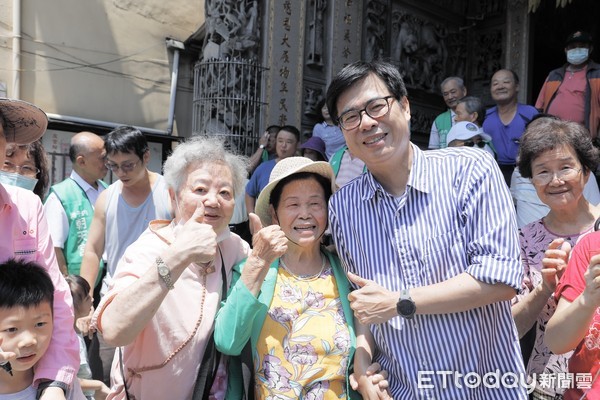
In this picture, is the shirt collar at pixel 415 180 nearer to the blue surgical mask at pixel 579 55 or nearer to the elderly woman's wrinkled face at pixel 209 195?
the elderly woman's wrinkled face at pixel 209 195

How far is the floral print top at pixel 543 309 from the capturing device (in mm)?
2252

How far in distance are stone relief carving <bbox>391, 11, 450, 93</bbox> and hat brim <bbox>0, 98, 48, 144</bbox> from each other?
795 cm

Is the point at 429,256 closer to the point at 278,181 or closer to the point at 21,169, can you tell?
the point at 278,181

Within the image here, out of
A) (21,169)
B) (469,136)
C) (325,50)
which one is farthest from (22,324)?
(325,50)

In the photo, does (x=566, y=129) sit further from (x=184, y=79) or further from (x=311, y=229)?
(x=184, y=79)

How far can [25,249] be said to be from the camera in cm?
205

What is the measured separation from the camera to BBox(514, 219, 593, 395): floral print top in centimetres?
225

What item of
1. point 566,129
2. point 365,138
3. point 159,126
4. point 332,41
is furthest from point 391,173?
point 159,126

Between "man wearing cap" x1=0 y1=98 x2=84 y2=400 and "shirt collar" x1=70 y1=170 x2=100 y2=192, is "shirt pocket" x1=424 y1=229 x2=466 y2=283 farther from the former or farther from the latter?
"shirt collar" x1=70 y1=170 x2=100 y2=192

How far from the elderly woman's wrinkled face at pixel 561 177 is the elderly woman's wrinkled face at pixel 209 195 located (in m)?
1.38

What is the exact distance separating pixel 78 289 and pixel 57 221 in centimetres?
85

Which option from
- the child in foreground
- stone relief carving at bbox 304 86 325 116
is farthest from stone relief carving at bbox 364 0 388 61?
the child in foreground

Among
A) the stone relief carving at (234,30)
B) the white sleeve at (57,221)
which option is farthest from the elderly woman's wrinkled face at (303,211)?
the stone relief carving at (234,30)

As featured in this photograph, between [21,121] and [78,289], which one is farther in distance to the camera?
[78,289]
